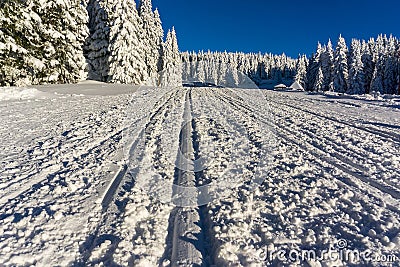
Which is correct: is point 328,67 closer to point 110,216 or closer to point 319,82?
point 319,82

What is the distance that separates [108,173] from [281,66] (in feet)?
397

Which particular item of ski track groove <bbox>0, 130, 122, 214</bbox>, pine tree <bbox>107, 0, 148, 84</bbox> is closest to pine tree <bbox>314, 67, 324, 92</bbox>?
pine tree <bbox>107, 0, 148, 84</bbox>

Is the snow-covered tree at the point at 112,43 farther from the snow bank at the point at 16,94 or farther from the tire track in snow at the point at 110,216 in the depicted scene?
the tire track in snow at the point at 110,216

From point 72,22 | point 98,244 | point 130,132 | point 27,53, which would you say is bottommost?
point 98,244

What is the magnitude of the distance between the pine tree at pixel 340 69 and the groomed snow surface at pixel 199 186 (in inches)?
1722

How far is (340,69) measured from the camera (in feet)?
145

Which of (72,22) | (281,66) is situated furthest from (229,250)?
(281,66)

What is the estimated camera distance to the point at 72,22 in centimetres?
1792

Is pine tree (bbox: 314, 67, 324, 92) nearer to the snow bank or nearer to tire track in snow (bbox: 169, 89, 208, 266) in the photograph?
the snow bank

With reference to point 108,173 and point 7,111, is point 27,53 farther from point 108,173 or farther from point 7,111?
point 108,173

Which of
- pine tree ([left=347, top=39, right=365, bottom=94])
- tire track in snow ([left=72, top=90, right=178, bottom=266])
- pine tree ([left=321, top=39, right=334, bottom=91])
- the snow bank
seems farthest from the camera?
pine tree ([left=321, top=39, right=334, bottom=91])

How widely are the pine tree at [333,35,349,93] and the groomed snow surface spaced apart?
144ft

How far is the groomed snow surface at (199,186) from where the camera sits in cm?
231

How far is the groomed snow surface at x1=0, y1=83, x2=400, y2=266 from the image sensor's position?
2.31 metres
